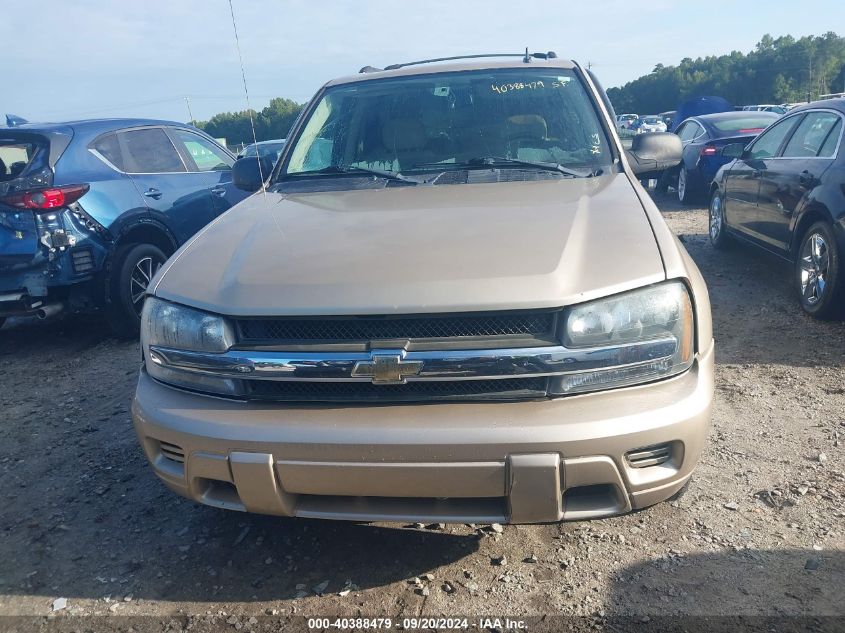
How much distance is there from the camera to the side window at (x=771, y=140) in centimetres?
598

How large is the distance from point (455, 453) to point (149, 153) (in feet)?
16.6

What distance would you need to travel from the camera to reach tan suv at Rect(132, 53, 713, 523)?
6.70ft

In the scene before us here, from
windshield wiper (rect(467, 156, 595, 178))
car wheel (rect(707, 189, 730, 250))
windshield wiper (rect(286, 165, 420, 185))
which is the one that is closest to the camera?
windshield wiper (rect(467, 156, 595, 178))

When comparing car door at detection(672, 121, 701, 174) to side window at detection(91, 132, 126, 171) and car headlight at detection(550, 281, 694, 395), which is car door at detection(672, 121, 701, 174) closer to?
side window at detection(91, 132, 126, 171)

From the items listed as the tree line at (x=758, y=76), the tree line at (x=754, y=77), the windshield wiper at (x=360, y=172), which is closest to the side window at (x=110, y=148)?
the windshield wiper at (x=360, y=172)

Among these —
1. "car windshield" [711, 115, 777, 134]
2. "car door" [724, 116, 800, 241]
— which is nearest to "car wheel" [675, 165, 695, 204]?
"car windshield" [711, 115, 777, 134]

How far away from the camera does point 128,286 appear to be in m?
5.46

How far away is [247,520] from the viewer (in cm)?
294

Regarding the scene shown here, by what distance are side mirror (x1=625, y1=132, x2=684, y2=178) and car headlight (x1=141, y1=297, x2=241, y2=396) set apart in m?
2.17

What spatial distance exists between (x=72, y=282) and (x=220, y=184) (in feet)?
6.38

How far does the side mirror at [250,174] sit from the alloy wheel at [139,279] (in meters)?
2.21

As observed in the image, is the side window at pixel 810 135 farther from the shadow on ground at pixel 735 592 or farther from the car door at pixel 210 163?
the car door at pixel 210 163

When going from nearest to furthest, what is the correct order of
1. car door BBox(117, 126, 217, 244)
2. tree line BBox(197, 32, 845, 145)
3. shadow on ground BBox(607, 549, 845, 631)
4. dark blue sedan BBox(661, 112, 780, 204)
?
shadow on ground BBox(607, 549, 845, 631) → car door BBox(117, 126, 217, 244) → dark blue sedan BBox(661, 112, 780, 204) → tree line BBox(197, 32, 845, 145)

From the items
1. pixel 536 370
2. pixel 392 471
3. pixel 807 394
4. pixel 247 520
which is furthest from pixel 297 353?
pixel 807 394
